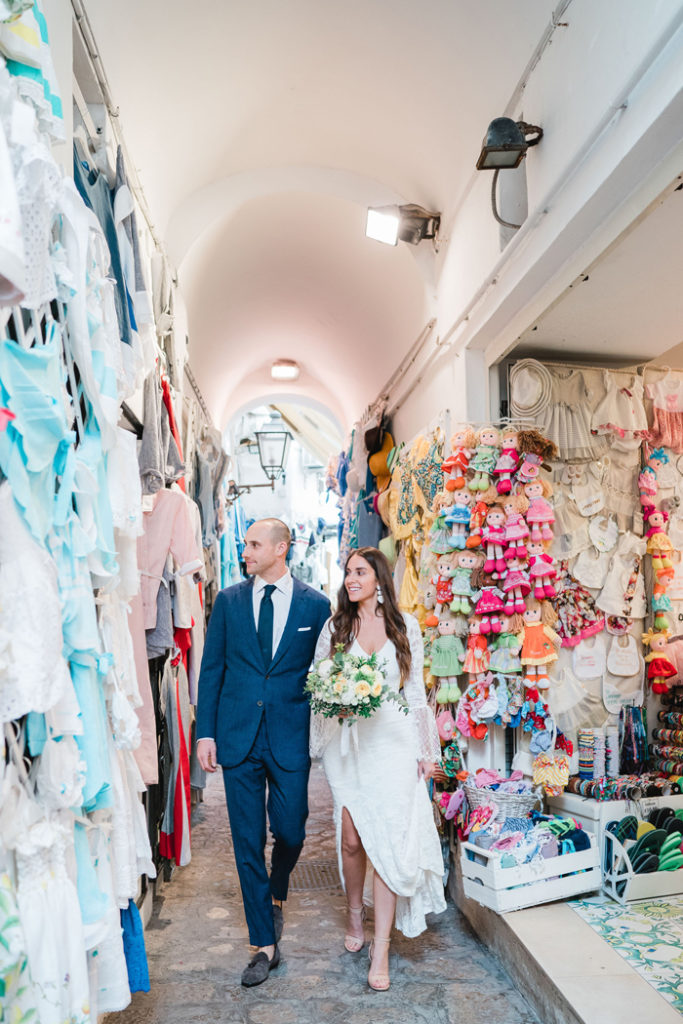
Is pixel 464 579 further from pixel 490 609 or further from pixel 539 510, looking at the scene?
pixel 539 510

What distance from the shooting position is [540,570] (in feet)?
13.7

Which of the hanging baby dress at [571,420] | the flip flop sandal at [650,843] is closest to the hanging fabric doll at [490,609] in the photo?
the hanging baby dress at [571,420]

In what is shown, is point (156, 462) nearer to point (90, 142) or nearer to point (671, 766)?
point (90, 142)

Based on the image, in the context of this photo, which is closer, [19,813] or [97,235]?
[19,813]

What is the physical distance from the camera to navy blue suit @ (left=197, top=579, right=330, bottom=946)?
3.33 m

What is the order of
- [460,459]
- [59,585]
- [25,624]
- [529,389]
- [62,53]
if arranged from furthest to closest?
1. [529,389]
2. [460,459]
3. [62,53]
4. [59,585]
5. [25,624]

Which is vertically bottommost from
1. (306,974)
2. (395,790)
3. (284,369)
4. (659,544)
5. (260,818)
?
(306,974)

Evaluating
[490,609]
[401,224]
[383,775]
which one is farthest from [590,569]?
[401,224]

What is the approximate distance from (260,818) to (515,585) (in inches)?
66.4

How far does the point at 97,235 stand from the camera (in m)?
2.10

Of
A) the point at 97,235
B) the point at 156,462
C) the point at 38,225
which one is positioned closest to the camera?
the point at 38,225

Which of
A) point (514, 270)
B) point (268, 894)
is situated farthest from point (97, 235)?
point (268, 894)

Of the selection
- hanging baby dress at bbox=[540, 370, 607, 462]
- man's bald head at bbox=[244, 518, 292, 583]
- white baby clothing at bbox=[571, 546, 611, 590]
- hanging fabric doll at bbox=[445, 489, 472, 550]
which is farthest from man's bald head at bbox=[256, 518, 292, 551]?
white baby clothing at bbox=[571, 546, 611, 590]

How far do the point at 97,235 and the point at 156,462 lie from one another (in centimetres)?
157
